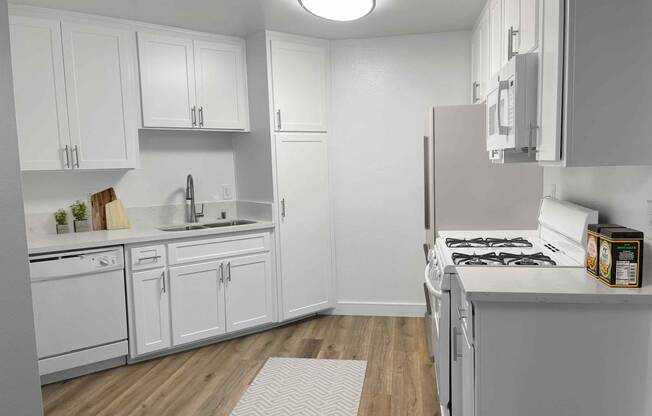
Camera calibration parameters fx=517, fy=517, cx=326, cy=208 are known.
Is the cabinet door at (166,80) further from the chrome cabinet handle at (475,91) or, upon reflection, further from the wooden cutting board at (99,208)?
the chrome cabinet handle at (475,91)

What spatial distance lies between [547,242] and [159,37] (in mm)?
2833

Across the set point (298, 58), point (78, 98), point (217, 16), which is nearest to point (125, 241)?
point (78, 98)

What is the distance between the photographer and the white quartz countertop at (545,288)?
1660 millimetres

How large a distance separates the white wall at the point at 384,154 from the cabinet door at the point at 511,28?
1391 mm

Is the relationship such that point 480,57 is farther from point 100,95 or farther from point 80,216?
point 80,216

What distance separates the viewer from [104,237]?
3270 millimetres

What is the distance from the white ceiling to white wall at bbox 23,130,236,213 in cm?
88

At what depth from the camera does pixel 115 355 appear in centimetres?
324

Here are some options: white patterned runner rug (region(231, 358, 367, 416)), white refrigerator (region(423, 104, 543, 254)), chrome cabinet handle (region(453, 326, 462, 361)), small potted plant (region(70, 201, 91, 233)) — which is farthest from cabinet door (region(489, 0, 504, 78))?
small potted plant (region(70, 201, 91, 233))

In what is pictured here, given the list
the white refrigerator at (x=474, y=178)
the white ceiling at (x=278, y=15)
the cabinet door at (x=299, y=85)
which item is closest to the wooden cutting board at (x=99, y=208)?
the white ceiling at (x=278, y=15)

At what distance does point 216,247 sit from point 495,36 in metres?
2.24

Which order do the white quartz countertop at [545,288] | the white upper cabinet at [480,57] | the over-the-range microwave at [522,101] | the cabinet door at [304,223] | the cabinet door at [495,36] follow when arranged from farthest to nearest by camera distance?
the cabinet door at [304,223] → the white upper cabinet at [480,57] → the cabinet door at [495,36] → the over-the-range microwave at [522,101] → the white quartz countertop at [545,288]

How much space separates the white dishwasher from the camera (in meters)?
2.98

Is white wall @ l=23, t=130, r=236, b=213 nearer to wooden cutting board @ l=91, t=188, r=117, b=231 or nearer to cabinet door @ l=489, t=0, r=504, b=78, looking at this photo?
wooden cutting board @ l=91, t=188, r=117, b=231
